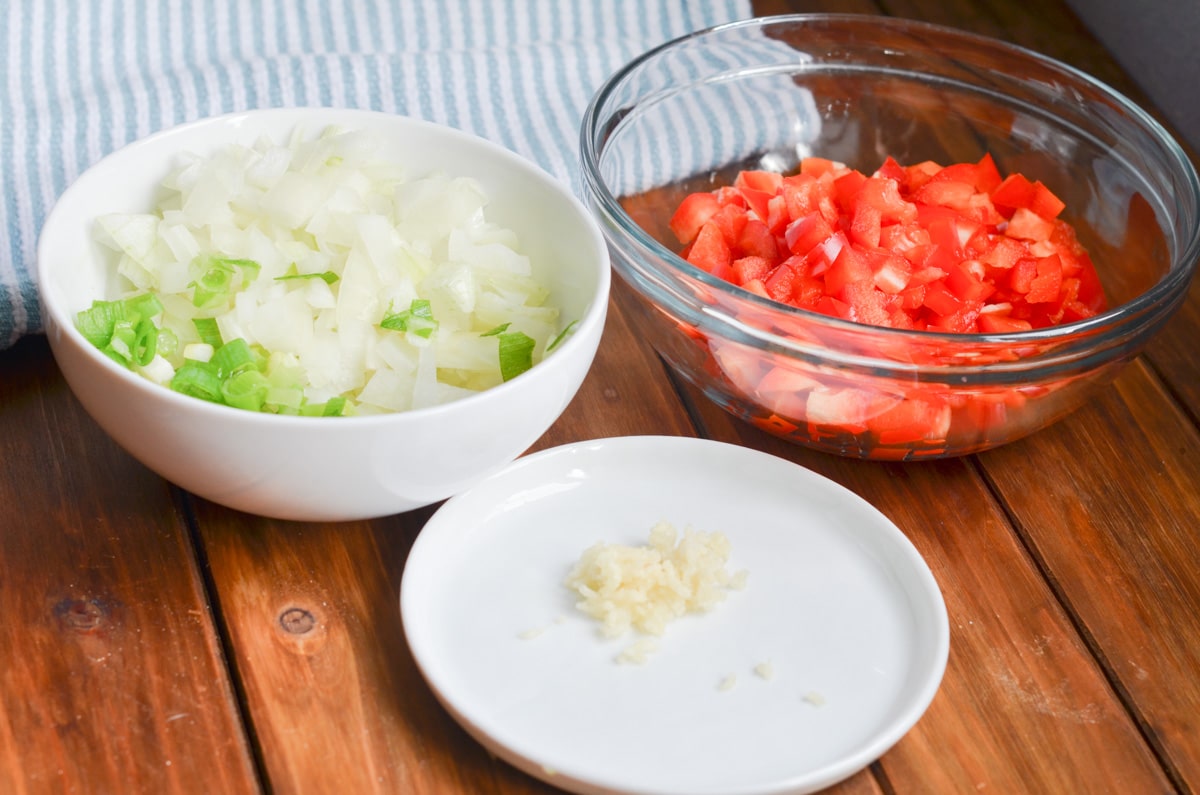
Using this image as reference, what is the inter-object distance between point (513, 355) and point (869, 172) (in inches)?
26.1

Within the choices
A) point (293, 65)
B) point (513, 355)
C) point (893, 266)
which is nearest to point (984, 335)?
point (893, 266)

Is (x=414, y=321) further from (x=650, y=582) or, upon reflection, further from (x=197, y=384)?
(x=650, y=582)

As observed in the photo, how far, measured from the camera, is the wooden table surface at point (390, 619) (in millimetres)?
921

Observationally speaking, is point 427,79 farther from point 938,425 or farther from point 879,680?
point 879,680

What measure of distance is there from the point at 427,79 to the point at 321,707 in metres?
0.93

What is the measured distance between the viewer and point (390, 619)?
3.36 feet

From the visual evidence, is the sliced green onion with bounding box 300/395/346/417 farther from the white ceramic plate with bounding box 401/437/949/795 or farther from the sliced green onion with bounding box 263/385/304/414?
the white ceramic plate with bounding box 401/437/949/795

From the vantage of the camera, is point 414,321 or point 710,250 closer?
point 414,321

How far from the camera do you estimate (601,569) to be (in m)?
1.00

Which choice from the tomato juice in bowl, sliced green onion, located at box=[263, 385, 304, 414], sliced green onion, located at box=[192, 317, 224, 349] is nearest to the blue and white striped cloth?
the tomato juice in bowl

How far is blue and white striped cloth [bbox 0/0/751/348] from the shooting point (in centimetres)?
149

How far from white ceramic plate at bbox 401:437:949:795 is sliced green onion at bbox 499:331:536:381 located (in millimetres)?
91

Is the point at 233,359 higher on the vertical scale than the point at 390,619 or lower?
higher

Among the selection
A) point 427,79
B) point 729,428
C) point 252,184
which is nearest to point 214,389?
point 252,184
